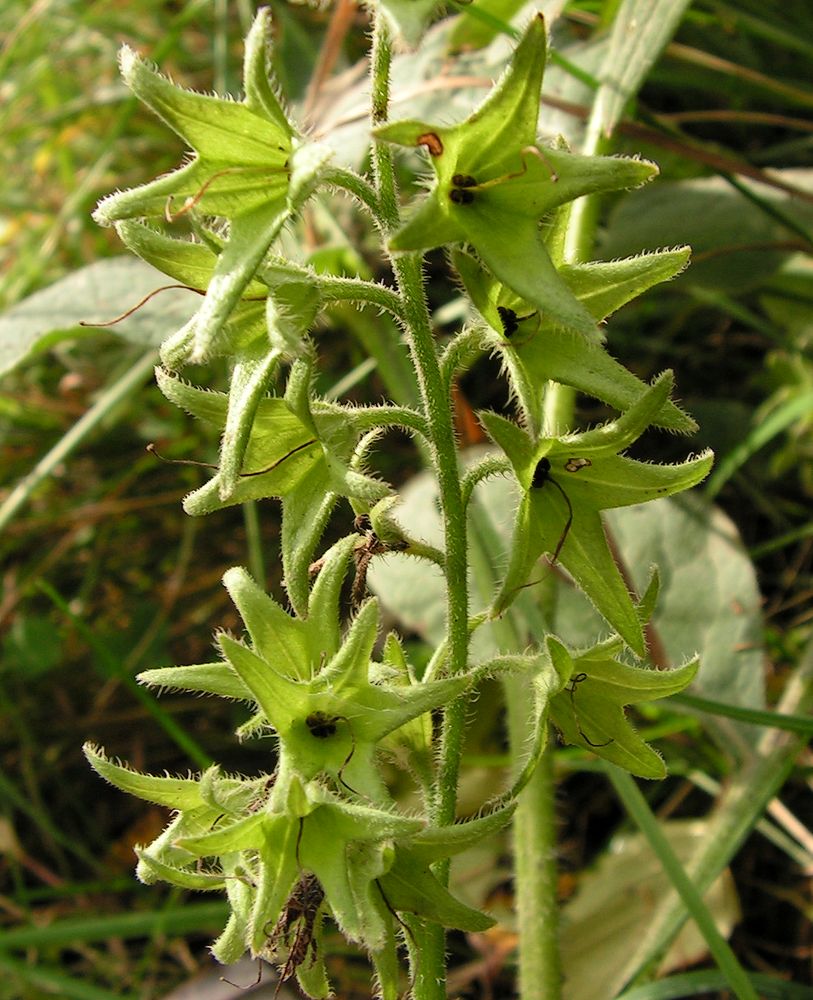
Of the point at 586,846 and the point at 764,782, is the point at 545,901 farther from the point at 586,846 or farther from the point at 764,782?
the point at 586,846

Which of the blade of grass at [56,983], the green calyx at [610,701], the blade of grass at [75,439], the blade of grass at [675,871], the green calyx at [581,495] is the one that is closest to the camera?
the green calyx at [581,495]

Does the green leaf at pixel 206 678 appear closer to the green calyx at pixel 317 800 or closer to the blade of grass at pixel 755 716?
the green calyx at pixel 317 800

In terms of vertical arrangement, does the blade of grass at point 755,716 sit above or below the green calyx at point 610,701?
below

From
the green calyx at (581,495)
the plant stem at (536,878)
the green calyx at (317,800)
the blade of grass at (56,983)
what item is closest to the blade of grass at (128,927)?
the blade of grass at (56,983)

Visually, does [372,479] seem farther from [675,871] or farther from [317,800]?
[675,871]

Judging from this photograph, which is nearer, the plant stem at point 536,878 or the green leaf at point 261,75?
the green leaf at point 261,75

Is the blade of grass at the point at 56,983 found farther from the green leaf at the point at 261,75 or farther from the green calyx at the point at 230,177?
the green leaf at the point at 261,75

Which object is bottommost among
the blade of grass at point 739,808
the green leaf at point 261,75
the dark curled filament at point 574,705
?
the blade of grass at point 739,808

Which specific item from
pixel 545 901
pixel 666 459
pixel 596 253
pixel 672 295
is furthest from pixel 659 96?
pixel 545 901

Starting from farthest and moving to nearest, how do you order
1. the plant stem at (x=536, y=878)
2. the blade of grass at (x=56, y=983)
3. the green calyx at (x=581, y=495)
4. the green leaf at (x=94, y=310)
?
the green leaf at (x=94, y=310), the blade of grass at (x=56, y=983), the plant stem at (x=536, y=878), the green calyx at (x=581, y=495)
